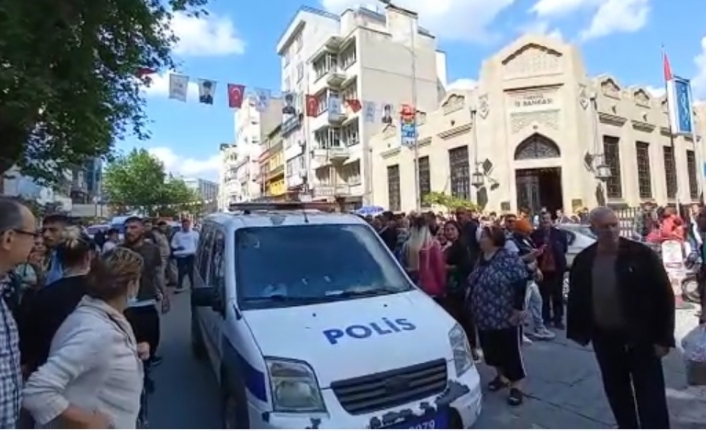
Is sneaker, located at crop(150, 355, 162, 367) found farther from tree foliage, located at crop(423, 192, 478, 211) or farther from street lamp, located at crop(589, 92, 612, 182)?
street lamp, located at crop(589, 92, 612, 182)

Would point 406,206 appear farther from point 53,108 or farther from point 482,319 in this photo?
point 482,319

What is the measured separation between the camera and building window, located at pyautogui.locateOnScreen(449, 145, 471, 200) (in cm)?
3061

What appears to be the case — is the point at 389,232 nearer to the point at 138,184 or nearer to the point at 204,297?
the point at 204,297

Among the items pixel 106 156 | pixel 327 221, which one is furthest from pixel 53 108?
pixel 327 221

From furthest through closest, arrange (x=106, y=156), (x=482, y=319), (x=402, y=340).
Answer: (x=106, y=156)
(x=482, y=319)
(x=402, y=340)

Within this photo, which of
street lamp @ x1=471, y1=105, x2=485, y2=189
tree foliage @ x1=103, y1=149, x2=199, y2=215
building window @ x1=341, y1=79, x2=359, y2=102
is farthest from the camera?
tree foliage @ x1=103, y1=149, x2=199, y2=215

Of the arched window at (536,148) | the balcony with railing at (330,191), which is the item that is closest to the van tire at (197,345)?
the arched window at (536,148)

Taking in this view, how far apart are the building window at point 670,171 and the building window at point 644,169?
186 cm

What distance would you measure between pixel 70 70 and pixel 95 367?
9408 millimetres

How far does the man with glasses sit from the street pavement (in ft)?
9.96

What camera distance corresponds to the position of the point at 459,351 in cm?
397

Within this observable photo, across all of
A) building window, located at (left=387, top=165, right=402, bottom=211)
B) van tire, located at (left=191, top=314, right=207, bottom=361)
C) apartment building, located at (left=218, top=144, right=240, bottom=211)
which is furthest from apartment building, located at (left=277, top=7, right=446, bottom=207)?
apartment building, located at (left=218, top=144, right=240, bottom=211)

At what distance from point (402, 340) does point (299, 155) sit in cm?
5048

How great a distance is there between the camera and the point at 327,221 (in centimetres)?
504
